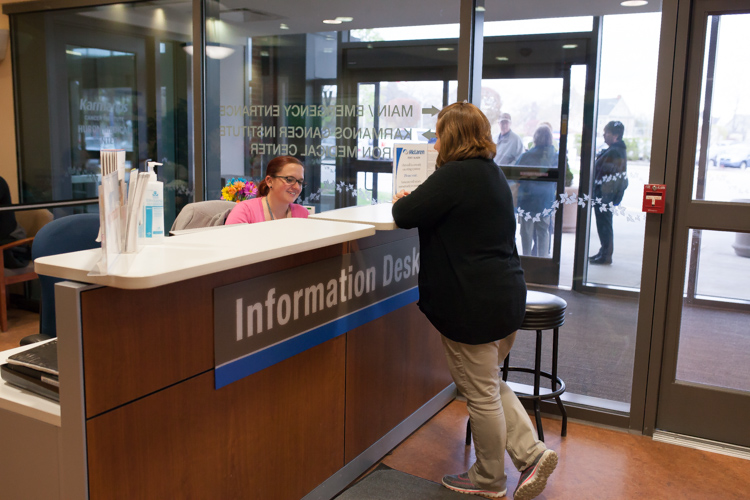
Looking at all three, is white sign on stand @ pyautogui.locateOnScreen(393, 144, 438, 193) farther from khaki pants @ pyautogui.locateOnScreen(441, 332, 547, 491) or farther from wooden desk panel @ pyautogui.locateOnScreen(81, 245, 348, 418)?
→ wooden desk panel @ pyautogui.locateOnScreen(81, 245, 348, 418)

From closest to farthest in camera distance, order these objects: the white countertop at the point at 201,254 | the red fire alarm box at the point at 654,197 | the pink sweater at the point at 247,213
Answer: the white countertop at the point at 201,254 < the red fire alarm box at the point at 654,197 < the pink sweater at the point at 247,213

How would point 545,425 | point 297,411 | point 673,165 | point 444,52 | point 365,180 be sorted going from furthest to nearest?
point 365,180 < point 444,52 < point 545,425 < point 673,165 < point 297,411

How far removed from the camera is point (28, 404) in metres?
1.65

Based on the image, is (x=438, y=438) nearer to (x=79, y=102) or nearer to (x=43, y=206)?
(x=43, y=206)

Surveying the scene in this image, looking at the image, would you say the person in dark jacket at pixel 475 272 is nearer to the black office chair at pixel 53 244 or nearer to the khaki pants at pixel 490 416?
the khaki pants at pixel 490 416

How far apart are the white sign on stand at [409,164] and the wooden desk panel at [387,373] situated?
60cm

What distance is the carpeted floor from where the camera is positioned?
255 centimetres

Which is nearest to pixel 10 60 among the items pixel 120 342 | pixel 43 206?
pixel 43 206

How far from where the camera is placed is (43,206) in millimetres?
4750

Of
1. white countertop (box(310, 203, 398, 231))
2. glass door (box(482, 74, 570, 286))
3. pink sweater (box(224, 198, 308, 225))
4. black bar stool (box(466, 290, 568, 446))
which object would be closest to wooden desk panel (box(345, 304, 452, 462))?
black bar stool (box(466, 290, 568, 446))

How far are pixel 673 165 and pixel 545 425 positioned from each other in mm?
1532

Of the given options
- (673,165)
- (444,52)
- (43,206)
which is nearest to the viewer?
(673,165)

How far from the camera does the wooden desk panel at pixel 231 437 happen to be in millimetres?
1632

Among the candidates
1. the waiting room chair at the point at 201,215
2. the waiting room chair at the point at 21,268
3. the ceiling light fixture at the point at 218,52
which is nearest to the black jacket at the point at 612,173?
the waiting room chair at the point at 201,215
